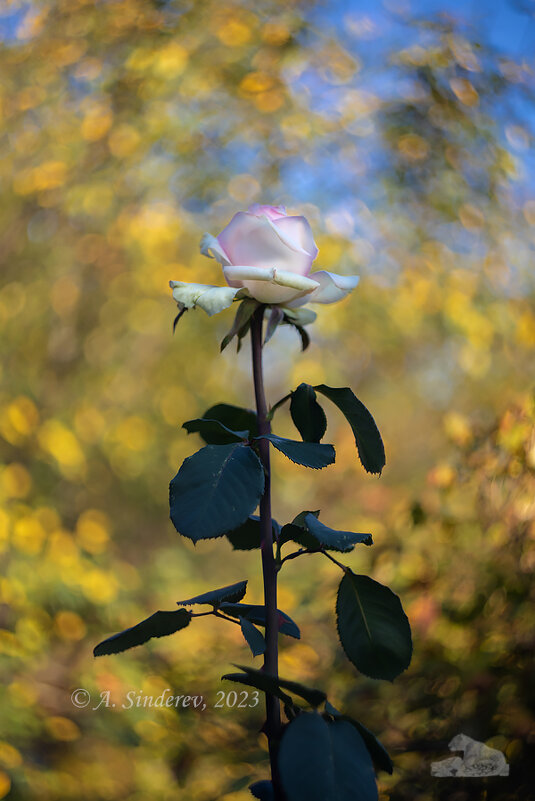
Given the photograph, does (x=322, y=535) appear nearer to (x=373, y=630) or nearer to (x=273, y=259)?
(x=373, y=630)

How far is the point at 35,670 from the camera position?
150cm

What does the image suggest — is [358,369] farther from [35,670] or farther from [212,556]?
[35,670]

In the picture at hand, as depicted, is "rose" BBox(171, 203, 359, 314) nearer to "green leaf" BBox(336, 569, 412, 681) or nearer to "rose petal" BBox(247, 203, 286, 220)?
Answer: "rose petal" BBox(247, 203, 286, 220)

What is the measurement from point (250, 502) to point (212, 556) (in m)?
1.40

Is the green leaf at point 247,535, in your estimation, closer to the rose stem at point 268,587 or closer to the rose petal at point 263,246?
the rose stem at point 268,587

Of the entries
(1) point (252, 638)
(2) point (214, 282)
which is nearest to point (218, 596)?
(1) point (252, 638)

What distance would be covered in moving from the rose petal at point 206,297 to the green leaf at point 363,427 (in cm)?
9

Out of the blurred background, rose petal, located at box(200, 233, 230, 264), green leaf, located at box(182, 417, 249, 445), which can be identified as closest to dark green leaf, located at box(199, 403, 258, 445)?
green leaf, located at box(182, 417, 249, 445)

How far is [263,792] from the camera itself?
18.1 inches

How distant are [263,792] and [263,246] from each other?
386 mm

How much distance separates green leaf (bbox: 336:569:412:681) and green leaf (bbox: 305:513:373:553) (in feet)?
0.13

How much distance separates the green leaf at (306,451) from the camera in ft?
1.35

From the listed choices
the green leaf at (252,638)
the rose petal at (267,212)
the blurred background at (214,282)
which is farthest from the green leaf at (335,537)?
the blurred background at (214,282)

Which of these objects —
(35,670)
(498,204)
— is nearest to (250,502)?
(35,670)
